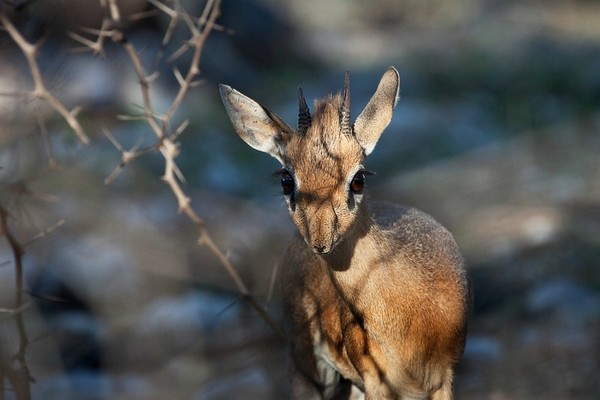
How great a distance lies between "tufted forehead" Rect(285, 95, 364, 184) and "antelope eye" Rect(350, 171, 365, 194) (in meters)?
0.04

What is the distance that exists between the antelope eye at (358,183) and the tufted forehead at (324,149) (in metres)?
0.04

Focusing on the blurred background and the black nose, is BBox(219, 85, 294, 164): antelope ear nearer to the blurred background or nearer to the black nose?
the blurred background

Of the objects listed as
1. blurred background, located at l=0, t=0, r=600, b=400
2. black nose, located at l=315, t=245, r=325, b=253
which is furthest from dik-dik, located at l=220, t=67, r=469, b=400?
blurred background, located at l=0, t=0, r=600, b=400

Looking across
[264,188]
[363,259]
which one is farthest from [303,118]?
[264,188]

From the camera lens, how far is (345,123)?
179 inches

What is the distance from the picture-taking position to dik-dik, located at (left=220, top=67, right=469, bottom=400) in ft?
14.3

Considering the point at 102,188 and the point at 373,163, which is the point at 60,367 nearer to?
the point at 102,188

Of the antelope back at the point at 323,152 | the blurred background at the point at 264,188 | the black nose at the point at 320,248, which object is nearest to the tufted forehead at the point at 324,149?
the antelope back at the point at 323,152

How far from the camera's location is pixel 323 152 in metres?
4.45

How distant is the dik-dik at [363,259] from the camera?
4359mm

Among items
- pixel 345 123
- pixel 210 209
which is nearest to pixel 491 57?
pixel 210 209

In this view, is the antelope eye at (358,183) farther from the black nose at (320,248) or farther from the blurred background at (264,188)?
the blurred background at (264,188)

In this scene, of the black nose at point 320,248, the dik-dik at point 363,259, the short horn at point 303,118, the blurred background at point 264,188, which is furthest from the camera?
the blurred background at point 264,188

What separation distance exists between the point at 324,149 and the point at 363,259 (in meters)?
0.52
